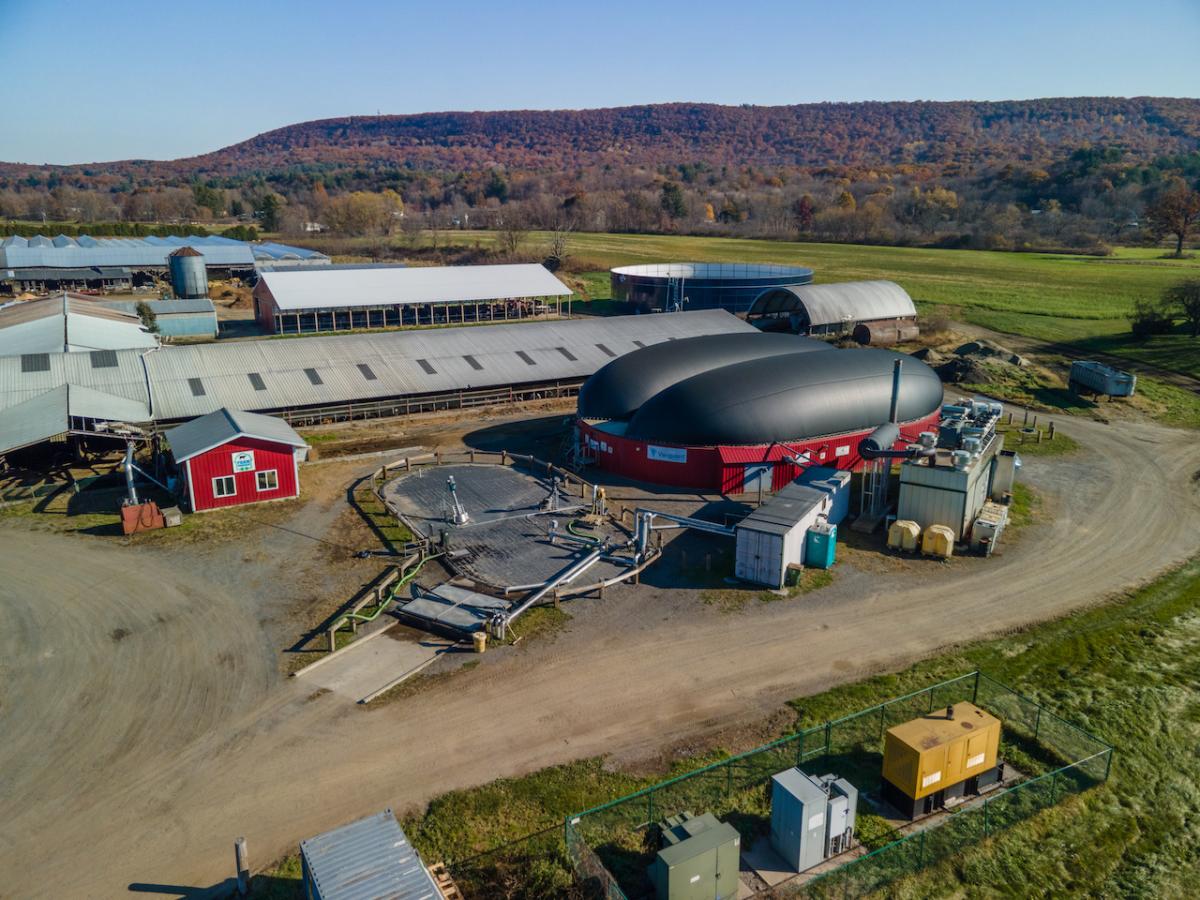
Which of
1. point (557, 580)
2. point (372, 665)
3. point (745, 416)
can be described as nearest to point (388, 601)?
point (372, 665)

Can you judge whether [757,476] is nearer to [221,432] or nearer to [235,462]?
[235,462]

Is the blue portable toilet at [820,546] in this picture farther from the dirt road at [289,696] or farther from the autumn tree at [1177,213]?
the autumn tree at [1177,213]

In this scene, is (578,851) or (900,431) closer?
(578,851)

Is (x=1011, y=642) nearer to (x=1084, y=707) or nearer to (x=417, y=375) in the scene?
(x=1084, y=707)

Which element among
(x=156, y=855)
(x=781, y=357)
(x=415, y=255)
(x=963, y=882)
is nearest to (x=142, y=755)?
(x=156, y=855)

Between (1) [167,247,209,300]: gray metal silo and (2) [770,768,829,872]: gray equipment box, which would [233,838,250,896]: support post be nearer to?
(2) [770,768,829,872]: gray equipment box

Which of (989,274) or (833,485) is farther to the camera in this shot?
(989,274)

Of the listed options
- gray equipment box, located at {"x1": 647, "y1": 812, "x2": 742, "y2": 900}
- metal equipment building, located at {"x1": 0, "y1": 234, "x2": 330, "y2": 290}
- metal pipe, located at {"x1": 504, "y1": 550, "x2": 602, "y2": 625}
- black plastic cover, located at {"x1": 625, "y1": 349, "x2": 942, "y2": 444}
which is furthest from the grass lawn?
metal equipment building, located at {"x1": 0, "y1": 234, "x2": 330, "y2": 290}

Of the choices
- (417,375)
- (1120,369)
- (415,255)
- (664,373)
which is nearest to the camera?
(664,373)
